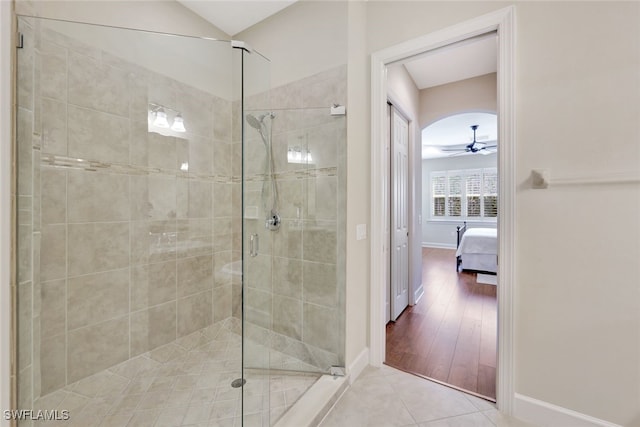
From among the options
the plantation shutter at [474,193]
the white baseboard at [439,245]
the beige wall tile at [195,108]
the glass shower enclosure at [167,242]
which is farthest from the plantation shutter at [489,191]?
the beige wall tile at [195,108]

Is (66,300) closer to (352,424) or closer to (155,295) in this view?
(155,295)

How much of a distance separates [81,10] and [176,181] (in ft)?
3.92

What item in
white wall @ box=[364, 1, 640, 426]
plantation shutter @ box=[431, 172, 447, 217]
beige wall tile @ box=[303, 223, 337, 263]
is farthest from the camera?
plantation shutter @ box=[431, 172, 447, 217]

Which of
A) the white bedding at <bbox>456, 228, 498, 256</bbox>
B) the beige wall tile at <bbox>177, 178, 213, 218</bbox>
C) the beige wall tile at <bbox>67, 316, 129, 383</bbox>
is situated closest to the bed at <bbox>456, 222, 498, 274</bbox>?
the white bedding at <bbox>456, 228, 498, 256</bbox>

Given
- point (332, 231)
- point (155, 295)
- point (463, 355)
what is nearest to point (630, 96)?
point (332, 231)

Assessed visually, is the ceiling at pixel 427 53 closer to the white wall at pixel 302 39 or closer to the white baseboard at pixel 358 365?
the white wall at pixel 302 39

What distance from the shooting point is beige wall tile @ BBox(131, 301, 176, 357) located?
185 centimetres

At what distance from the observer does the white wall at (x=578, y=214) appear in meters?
1.21

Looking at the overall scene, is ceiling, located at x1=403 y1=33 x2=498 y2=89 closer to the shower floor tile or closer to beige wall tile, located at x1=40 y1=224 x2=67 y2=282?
the shower floor tile

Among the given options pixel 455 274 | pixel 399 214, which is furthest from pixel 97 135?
pixel 455 274

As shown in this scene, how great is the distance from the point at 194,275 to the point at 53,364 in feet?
3.04

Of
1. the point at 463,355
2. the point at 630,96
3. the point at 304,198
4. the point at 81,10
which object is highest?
the point at 81,10

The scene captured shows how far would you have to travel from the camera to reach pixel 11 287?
0.78 m

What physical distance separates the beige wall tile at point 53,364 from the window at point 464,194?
8.37 m
